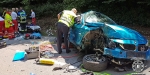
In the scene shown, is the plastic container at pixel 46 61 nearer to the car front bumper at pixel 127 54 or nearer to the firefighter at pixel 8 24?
the car front bumper at pixel 127 54

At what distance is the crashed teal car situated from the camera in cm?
656

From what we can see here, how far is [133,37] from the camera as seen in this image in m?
6.81

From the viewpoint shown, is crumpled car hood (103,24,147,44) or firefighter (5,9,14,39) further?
firefighter (5,9,14,39)

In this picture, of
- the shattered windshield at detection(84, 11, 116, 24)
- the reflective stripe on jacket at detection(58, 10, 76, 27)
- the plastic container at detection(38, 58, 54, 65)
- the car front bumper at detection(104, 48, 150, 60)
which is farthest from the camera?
the reflective stripe on jacket at detection(58, 10, 76, 27)

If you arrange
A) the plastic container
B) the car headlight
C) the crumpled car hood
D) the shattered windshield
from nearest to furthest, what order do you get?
the car headlight < the crumpled car hood < the plastic container < the shattered windshield

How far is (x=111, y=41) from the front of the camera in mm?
6727

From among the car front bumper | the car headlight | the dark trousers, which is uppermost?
the dark trousers

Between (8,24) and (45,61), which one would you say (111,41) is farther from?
(8,24)

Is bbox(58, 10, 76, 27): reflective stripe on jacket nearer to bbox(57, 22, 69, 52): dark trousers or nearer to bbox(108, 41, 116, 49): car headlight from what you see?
bbox(57, 22, 69, 52): dark trousers

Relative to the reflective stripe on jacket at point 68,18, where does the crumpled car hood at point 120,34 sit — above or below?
below

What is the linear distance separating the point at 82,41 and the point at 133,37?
170 cm

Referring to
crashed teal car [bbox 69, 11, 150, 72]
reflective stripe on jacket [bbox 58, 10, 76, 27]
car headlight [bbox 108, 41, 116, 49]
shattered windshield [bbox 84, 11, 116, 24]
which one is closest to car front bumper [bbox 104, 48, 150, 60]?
crashed teal car [bbox 69, 11, 150, 72]

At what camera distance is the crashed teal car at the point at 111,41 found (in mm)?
6562

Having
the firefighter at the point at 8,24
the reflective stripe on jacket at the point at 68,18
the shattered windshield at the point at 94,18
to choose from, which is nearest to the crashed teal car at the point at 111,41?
the shattered windshield at the point at 94,18
